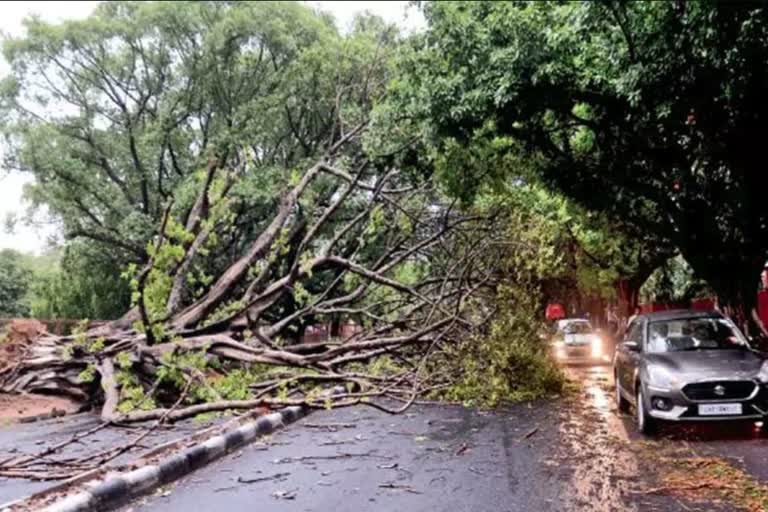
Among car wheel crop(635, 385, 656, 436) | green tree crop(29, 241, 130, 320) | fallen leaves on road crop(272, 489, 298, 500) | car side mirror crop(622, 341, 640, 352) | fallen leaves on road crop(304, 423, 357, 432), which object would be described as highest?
green tree crop(29, 241, 130, 320)

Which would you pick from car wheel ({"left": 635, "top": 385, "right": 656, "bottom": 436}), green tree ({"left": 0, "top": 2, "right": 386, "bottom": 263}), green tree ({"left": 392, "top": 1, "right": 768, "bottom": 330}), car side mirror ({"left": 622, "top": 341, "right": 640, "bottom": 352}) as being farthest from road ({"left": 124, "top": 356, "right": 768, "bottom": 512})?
green tree ({"left": 0, "top": 2, "right": 386, "bottom": 263})

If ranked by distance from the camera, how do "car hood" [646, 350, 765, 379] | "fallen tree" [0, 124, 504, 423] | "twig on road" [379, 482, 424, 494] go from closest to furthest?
1. "twig on road" [379, 482, 424, 494]
2. "car hood" [646, 350, 765, 379]
3. "fallen tree" [0, 124, 504, 423]

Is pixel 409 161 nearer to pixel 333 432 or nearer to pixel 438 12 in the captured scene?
pixel 438 12

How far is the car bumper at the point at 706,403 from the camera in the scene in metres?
8.60

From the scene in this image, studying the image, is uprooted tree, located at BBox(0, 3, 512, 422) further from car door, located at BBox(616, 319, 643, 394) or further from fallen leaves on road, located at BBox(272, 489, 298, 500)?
fallen leaves on road, located at BBox(272, 489, 298, 500)

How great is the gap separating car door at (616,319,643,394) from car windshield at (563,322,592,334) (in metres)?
16.0

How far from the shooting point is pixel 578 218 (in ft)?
61.0

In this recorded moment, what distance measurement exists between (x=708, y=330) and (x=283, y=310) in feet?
47.8

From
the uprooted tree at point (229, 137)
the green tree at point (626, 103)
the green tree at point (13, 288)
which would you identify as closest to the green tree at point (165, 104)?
the uprooted tree at point (229, 137)

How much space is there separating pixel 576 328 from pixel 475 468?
70.1 feet

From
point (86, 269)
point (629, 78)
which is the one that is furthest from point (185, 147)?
point (629, 78)

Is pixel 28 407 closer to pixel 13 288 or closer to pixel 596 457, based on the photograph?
pixel 596 457

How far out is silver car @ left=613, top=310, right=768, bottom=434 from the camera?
862cm

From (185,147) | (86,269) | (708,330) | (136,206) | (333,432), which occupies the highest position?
→ (185,147)
